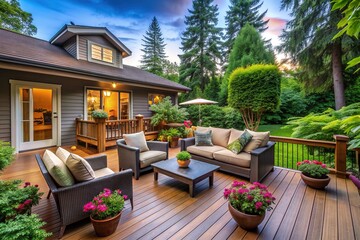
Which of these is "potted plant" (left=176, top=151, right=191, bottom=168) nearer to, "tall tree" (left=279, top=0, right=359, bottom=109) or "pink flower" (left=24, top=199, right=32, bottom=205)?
"pink flower" (left=24, top=199, right=32, bottom=205)

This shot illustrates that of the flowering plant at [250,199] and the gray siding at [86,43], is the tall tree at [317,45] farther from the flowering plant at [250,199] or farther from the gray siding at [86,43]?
the gray siding at [86,43]

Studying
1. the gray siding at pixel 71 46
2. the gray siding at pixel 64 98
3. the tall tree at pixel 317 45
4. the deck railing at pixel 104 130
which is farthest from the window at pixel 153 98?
the tall tree at pixel 317 45

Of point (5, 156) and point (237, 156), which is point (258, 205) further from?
point (5, 156)

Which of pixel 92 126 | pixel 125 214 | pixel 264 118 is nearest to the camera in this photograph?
pixel 125 214

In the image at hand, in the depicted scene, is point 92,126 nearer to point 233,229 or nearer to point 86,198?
point 86,198

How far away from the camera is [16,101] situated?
5184mm

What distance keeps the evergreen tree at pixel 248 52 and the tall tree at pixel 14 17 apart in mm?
15293

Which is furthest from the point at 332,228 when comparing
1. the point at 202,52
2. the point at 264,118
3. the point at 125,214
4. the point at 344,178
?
the point at 202,52

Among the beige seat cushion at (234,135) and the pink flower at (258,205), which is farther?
the beige seat cushion at (234,135)

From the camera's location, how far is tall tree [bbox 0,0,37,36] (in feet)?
33.6

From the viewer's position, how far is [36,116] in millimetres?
5715

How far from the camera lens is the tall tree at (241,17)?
55.5 feet

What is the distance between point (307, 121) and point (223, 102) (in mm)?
9563

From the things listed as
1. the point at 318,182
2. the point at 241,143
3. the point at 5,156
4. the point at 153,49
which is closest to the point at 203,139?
the point at 241,143
